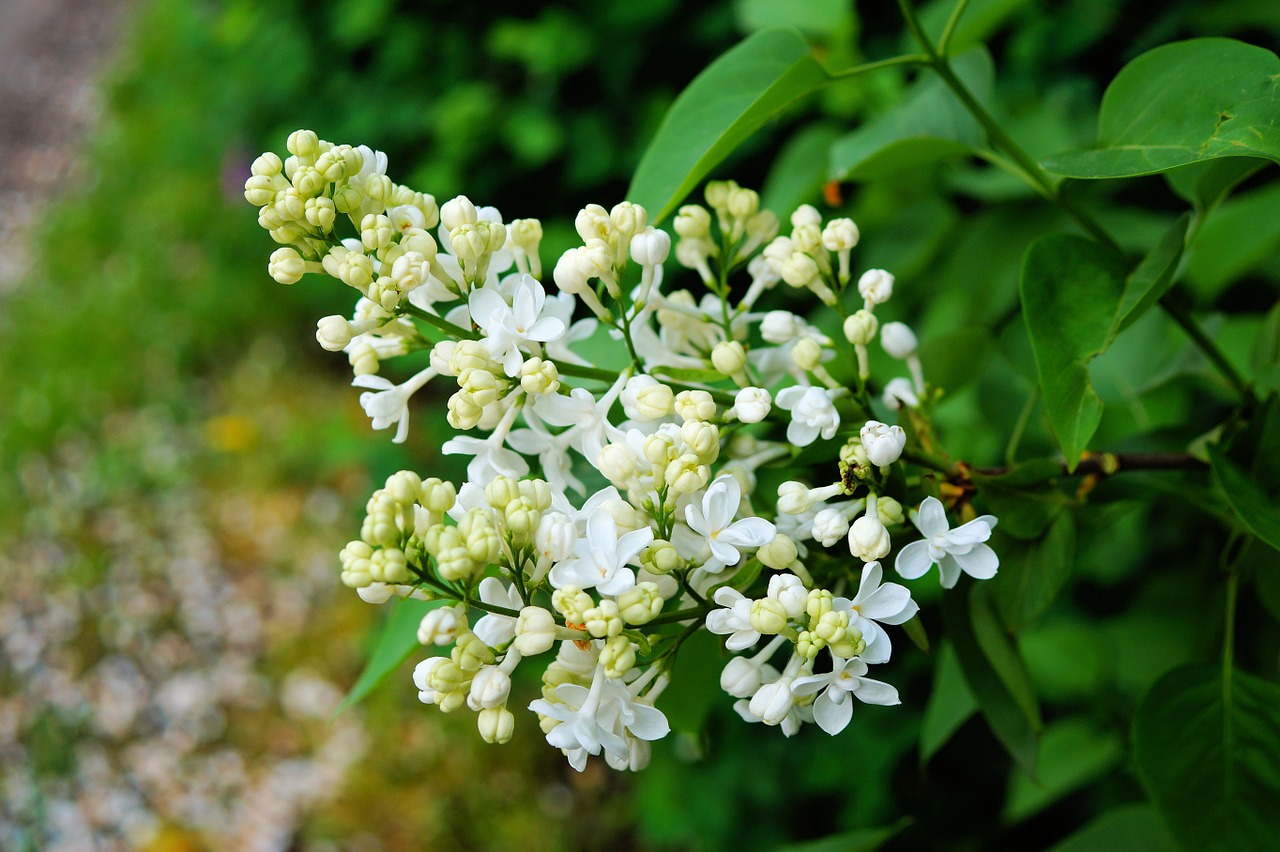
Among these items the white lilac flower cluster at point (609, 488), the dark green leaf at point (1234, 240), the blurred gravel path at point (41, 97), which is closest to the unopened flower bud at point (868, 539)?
the white lilac flower cluster at point (609, 488)

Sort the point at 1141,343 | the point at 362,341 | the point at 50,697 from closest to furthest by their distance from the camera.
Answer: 1. the point at 362,341
2. the point at 1141,343
3. the point at 50,697

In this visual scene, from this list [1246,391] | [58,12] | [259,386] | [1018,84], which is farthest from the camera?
[58,12]

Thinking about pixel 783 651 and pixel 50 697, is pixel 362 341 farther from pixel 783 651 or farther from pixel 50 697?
pixel 50 697

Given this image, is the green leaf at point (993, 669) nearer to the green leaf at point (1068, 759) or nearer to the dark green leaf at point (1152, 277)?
the dark green leaf at point (1152, 277)

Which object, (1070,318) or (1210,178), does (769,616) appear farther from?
(1210,178)

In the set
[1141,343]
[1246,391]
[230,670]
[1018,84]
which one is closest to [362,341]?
[1246,391]

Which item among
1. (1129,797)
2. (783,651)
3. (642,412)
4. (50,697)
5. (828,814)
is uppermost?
(642,412)

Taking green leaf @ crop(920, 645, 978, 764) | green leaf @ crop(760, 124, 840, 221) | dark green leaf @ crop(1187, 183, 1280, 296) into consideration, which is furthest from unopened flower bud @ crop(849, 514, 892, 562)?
dark green leaf @ crop(1187, 183, 1280, 296)
